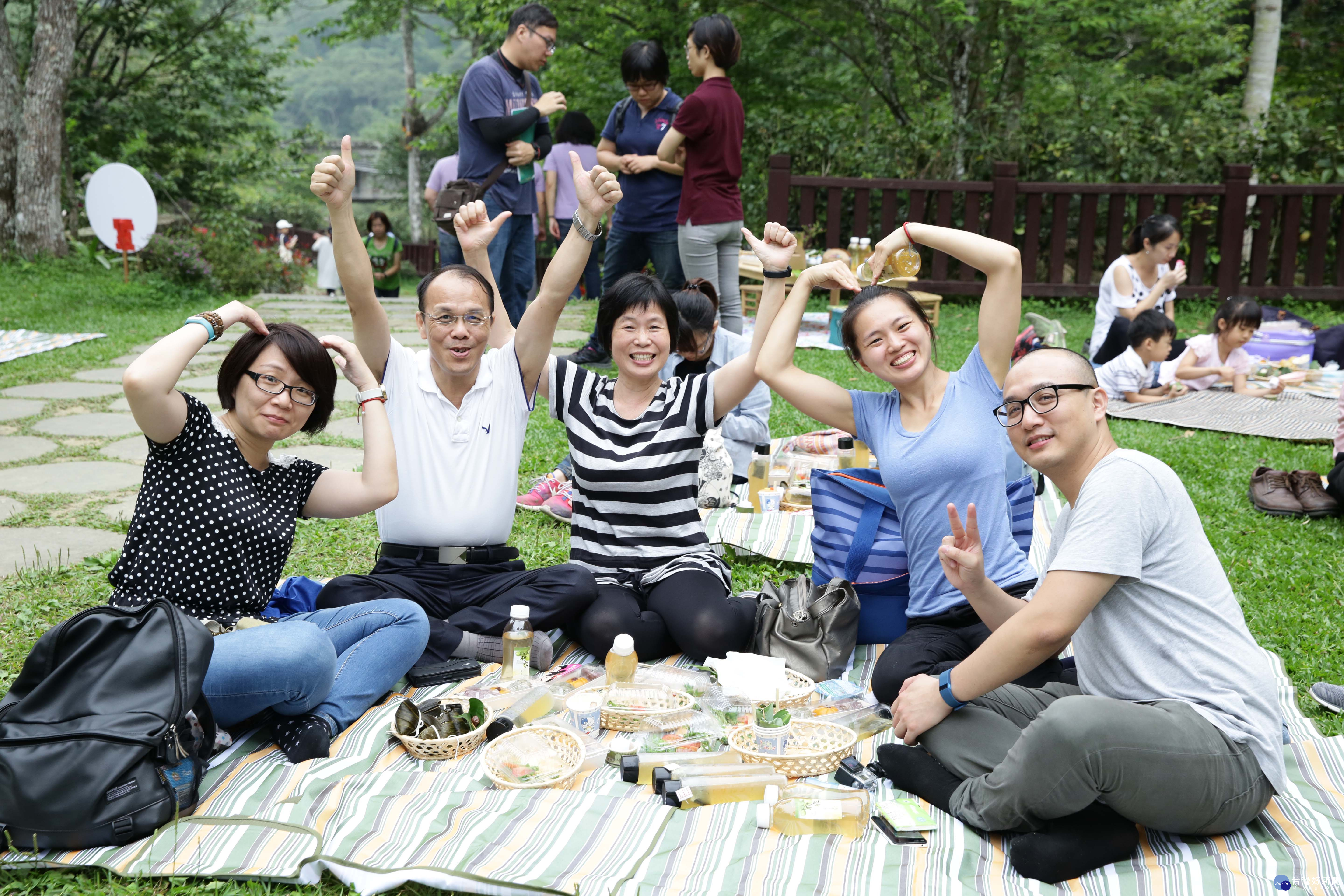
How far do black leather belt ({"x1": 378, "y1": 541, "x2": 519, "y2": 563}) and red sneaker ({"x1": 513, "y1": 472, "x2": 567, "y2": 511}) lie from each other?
1391 mm

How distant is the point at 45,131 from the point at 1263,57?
14563mm

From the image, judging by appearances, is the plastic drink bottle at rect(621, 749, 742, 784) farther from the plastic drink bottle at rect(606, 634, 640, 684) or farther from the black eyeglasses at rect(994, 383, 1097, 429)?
the black eyeglasses at rect(994, 383, 1097, 429)

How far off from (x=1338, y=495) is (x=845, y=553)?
2.90 metres

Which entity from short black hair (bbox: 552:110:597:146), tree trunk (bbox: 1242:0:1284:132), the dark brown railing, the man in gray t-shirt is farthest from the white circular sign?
tree trunk (bbox: 1242:0:1284:132)

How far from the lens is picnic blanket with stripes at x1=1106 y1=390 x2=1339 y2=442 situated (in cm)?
651

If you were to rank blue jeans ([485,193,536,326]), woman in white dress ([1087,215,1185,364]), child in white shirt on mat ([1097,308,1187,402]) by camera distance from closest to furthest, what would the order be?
blue jeans ([485,193,536,326]), child in white shirt on mat ([1097,308,1187,402]), woman in white dress ([1087,215,1185,364])

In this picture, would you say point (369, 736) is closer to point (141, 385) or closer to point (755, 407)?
point (141, 385)

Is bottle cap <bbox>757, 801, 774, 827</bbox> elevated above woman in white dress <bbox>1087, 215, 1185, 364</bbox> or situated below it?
below

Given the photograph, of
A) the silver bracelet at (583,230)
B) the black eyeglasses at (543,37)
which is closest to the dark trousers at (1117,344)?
the black eyeglasses at (543,37)

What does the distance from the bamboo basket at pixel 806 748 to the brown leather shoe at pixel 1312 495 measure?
10.9 ft

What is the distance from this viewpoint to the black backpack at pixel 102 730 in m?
2.13

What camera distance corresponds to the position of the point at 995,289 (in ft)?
9.78

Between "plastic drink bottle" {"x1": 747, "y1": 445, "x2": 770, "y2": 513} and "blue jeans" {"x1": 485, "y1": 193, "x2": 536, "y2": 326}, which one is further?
"blue jeans" {"x1": 485, "y1": 193, "x2": 536, "y2": 326}

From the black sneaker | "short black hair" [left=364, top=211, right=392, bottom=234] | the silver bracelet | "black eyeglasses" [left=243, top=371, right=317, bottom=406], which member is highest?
"short black hair" [left=364, top=211, right=392, bottom=234]
